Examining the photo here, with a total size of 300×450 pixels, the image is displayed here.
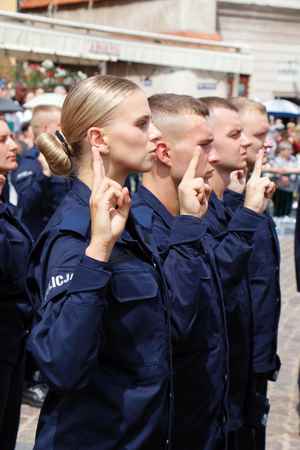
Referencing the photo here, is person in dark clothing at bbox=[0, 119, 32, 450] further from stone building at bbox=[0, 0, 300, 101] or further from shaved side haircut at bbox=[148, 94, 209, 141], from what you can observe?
stone building at bbox=[0, 0, 300, 101]

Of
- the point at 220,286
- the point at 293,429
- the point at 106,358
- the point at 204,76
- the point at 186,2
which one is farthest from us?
the point at 186,2

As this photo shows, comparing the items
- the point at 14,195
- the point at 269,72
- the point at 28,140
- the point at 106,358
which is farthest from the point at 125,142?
the point at 269,72

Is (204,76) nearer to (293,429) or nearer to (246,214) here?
(293,429)

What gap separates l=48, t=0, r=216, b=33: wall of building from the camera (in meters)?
21.1

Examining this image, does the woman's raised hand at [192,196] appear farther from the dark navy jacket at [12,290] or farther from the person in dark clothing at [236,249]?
the dark navy jacket at [12,290]

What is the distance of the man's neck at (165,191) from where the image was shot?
2.90 meters

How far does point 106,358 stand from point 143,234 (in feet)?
1.64

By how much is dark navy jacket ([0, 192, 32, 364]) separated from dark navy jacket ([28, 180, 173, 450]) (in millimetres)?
1436

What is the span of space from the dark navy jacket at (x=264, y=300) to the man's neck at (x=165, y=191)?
0.96 meters

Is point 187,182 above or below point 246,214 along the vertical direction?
above

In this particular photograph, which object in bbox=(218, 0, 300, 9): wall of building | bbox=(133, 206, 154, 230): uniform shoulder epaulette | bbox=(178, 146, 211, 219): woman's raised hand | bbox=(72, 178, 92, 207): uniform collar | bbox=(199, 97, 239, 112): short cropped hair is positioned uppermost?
bbox=(218, 0, 300, 9): wall of building

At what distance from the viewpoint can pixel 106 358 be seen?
2.04m

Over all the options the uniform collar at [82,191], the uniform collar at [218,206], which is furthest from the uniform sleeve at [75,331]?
the uniform collar at [218,206]

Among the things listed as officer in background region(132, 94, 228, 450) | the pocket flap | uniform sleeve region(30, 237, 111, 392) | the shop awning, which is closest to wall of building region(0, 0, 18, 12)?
the shop awning
